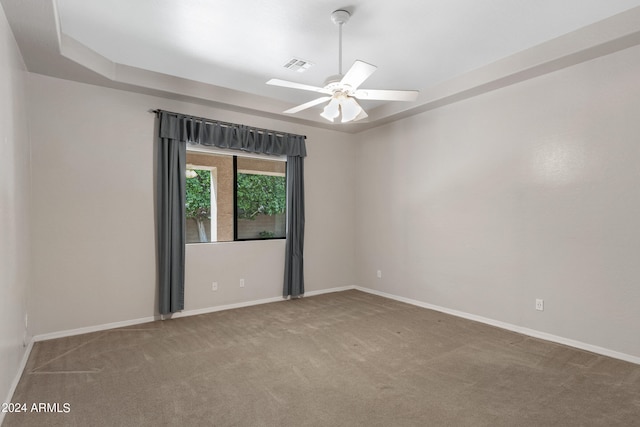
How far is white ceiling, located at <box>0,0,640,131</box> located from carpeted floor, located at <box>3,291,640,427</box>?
8.95 feet

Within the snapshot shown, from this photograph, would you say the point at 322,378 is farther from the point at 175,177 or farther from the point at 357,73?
the point at 175,177

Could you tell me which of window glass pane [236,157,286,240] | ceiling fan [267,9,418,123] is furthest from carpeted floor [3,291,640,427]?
ceiling fan [267,9,418,123]

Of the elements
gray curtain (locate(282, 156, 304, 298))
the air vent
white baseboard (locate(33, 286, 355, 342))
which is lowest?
white baseboard (locate(33, 286, 355, 342))

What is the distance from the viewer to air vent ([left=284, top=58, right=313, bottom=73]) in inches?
145

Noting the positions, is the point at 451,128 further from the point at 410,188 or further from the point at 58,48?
the point at 58,48

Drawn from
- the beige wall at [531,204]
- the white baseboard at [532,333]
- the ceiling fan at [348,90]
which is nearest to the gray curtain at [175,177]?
the ceiling fan at [348,90]

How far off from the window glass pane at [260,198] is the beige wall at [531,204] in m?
1.73

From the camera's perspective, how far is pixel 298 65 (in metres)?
3.79

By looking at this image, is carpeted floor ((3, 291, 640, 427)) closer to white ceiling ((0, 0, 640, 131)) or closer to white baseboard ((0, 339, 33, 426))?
white baseboard ((0, 339, 33, 426))

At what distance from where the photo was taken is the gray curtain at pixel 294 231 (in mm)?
5254

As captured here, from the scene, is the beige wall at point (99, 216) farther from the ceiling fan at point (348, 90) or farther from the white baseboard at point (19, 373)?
the ceiling fan at point (348, 90)

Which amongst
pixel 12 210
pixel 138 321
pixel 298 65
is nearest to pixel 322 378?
pixel 138 321

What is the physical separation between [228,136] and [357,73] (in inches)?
98.8

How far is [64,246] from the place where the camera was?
3662 mm
